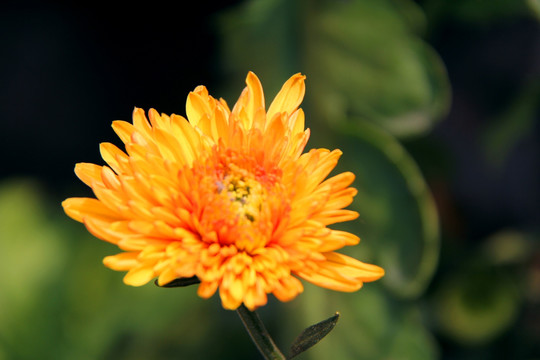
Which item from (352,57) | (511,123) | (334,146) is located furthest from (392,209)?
(511,123)

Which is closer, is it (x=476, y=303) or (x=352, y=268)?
(x=352, y=268)

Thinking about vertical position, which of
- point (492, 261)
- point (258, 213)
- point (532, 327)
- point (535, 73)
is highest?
point (258, 213)

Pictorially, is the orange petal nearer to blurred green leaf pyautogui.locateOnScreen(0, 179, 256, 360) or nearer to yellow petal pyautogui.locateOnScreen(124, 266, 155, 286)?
yellow petal pyautogui.locateOnScreen(124, 266, 155, 286)

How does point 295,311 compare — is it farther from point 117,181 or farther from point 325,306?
point 117,181

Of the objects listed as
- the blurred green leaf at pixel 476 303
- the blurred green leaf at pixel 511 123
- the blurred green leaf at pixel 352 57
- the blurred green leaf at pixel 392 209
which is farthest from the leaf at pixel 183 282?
the blurred green leaf at pixel 511 123

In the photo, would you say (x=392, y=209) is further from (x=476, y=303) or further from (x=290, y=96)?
(x=290, y=96)

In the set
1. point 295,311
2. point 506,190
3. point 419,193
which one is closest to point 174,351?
point 295,311

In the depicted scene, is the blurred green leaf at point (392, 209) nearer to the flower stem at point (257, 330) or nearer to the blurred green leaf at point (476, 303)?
the blurred green leaf at point (476, 303)
